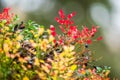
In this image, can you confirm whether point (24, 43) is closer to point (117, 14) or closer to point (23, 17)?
point (23, 17)

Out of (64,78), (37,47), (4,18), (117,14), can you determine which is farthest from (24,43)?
(117,14)

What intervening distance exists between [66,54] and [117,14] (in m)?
18.4

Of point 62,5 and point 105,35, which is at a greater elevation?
point 62,5

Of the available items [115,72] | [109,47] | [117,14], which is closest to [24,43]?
[115,72]

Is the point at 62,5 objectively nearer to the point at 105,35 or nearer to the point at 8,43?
the point at 105,35

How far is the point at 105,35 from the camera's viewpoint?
68.3 ft

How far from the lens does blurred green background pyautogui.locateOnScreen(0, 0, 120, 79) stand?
2039 centimetres

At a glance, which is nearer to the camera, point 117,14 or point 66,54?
point 66,54

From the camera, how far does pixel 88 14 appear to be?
22.1 meters

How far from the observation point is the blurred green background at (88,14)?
20.4m

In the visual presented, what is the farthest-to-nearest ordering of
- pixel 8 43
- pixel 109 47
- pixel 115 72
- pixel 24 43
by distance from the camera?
1. pixel 109 47
2. pixel 115 72
3. pixel 24 43
4. pixel 8 43

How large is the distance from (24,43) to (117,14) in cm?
1822

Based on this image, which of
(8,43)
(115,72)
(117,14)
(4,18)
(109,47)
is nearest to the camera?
(8,43)

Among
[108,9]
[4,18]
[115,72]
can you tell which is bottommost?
[115,72]
